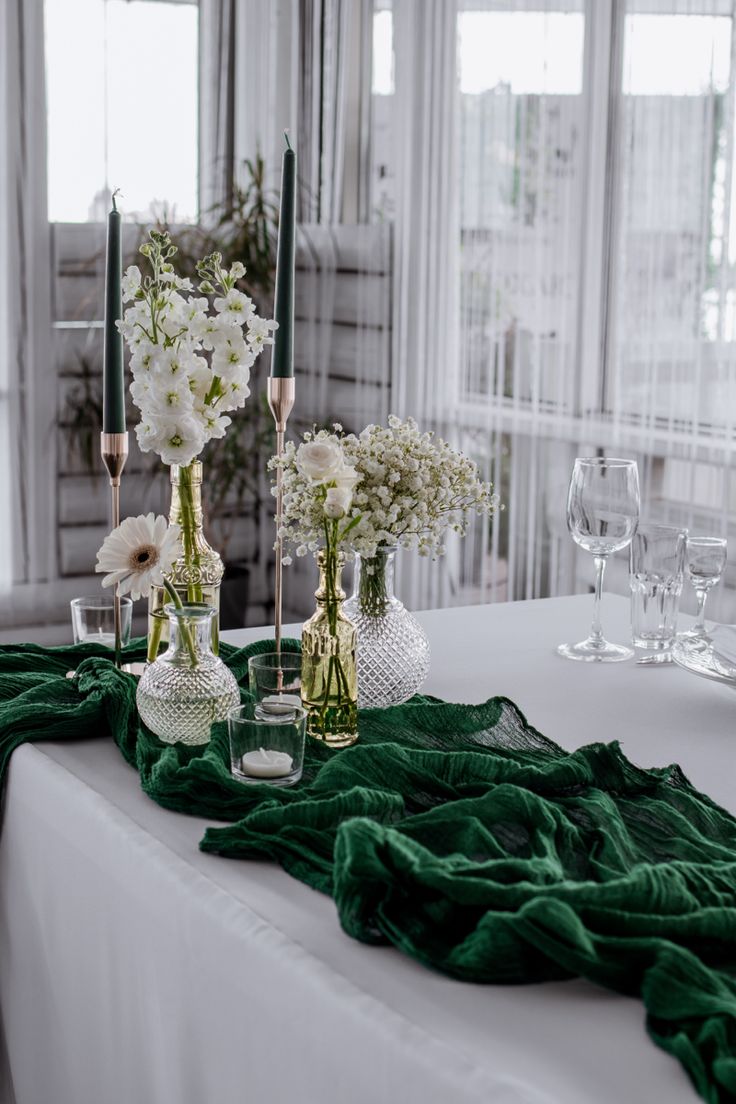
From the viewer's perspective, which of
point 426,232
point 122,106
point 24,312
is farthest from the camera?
point 122,106

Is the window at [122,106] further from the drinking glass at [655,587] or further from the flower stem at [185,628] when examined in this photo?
the flower stem at [185,628]

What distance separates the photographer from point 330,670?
1233mm

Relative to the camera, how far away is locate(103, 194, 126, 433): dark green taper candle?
1.32m

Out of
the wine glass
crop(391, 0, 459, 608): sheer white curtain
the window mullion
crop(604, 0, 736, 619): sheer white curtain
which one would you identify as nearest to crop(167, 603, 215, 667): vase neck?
the wine glass

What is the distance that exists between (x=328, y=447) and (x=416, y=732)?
0.94 feet

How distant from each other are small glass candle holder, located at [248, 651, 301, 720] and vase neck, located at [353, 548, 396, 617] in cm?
13

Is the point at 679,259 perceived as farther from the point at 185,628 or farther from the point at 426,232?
the point at 185,628

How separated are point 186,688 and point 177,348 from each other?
304mm

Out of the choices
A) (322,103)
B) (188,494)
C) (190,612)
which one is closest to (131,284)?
(188,494)

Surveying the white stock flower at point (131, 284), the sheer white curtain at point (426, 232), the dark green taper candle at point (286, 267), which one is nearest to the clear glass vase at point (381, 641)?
the dark green taper candle at point (286, 267)

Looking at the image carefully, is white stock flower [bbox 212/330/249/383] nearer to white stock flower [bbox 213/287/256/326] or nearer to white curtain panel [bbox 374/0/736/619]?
white stock flower [bbox 213/287/256/326]

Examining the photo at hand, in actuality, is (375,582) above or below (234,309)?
below

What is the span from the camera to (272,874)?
38.4 inches

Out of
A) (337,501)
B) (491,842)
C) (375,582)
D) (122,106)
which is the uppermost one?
(122,106)
